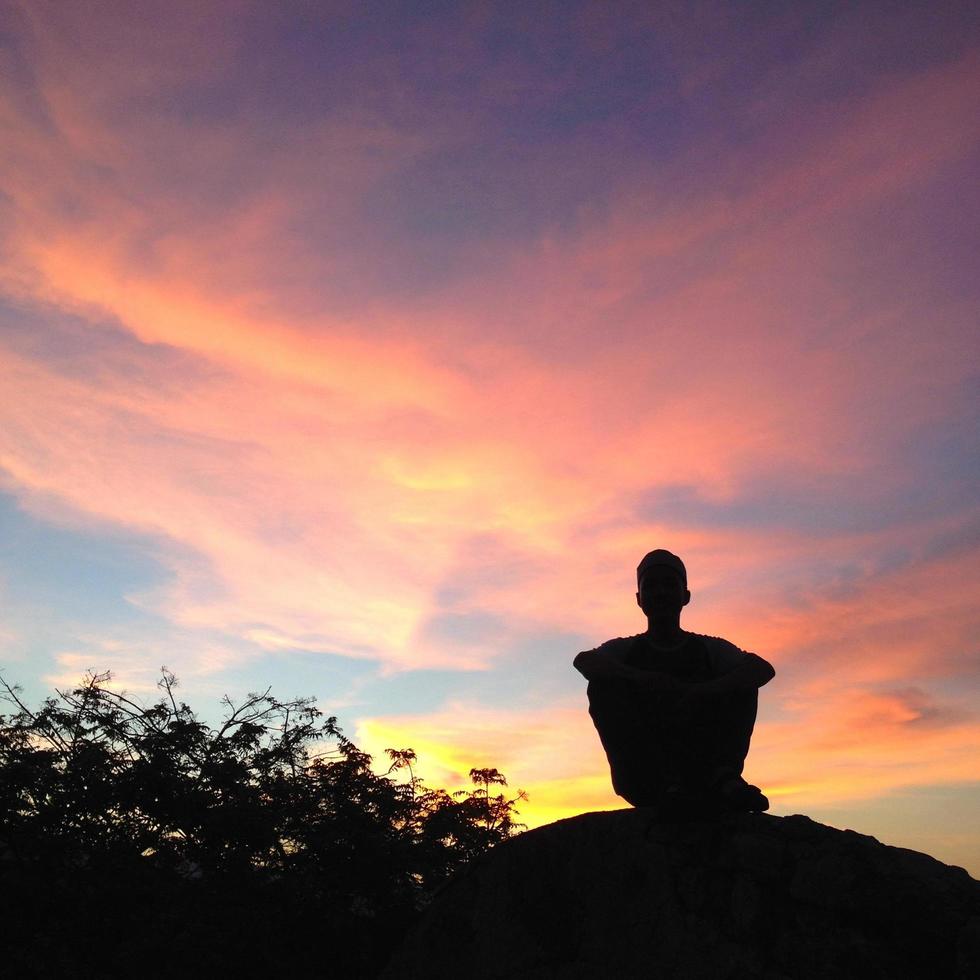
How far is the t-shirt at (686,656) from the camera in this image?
15.0 feet

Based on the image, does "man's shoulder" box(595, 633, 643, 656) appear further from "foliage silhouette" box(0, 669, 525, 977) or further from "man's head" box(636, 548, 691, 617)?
"foliage silhouette" box(0, 669, 525, 977)

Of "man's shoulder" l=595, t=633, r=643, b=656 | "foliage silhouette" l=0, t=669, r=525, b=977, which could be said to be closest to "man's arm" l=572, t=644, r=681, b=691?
"man's shoulder" l=595, t=633, r=643, b=656

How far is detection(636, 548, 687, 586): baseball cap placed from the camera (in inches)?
185

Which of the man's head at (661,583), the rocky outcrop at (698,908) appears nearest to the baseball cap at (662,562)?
the man's head at (661,583)

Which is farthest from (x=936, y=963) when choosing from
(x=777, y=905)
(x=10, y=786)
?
(x=10, y=786)

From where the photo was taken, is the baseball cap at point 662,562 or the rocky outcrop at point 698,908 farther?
the baseball cap at point 662,562

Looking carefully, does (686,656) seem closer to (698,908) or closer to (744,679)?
(744,679)

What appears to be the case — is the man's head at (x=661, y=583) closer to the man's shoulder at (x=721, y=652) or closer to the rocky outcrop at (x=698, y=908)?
the man's shoulder at (x=721, y=652)

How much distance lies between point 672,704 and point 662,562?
81 cm

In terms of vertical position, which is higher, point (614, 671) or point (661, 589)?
point (661, 589)

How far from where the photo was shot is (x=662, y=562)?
470 centimetres

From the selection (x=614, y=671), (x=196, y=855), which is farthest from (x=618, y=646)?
(x=196, y=855)

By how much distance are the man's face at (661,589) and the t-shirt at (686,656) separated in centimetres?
21

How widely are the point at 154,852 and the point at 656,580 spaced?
6.15 metres
